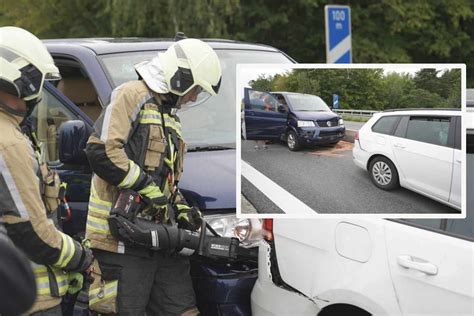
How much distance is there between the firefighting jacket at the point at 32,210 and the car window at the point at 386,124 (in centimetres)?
129

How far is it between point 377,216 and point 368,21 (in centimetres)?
1363

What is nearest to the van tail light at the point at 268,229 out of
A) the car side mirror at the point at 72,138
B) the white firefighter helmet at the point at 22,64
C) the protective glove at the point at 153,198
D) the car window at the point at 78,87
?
the protective glove at the point at 153,198

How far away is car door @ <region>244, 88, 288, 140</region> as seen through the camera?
94.2 inches

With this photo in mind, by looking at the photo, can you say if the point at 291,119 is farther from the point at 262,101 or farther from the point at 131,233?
the point at 131,233

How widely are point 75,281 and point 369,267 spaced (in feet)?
4.12

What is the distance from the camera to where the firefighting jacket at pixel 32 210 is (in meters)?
2.22

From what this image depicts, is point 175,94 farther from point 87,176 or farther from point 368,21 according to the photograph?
point 368,21

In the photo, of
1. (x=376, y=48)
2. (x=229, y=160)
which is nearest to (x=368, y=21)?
(x=376, y=48)

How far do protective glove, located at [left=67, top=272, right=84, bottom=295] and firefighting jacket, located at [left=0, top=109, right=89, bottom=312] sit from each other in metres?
0.10

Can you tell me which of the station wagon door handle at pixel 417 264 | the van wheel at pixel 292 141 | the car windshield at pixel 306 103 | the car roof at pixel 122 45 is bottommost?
the station wagon door handle at pixel 417 264

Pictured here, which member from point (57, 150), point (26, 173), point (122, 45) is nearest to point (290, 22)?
point (122, 45)

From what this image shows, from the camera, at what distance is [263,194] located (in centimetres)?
235

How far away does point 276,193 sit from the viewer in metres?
2.37

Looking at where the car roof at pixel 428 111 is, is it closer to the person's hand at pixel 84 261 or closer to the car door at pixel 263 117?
the car door at pixel 263 117
